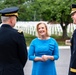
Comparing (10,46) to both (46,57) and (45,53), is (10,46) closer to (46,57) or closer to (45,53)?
(46,57)

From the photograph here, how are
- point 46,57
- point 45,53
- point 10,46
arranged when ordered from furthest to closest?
point 45,53, point 46,57, point 10,46

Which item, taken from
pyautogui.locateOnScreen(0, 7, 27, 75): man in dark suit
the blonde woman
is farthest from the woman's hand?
pyautogui.locateOnScreen(0, 7, 27, 75): man in dark suit

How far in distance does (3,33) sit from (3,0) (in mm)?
21016

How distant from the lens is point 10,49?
4.56 m

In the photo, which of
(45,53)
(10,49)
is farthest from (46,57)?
(10,49)

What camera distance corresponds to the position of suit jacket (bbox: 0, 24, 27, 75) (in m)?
4.55

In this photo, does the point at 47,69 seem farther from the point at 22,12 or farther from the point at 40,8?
the point at 22,12

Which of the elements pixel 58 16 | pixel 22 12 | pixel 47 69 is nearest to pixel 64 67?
pixel 47 69

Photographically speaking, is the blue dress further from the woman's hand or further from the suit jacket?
the suit jacket

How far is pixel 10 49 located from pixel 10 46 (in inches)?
1.8

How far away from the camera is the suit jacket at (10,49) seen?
4555 millimetres

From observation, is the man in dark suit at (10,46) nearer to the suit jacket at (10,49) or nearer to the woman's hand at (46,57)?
the suit jacket at (10,49)

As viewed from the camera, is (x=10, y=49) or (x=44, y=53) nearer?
(x=10, y=49)

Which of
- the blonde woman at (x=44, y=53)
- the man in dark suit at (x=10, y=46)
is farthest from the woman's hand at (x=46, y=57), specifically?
the man in dark suit at (x=10, y=46)
